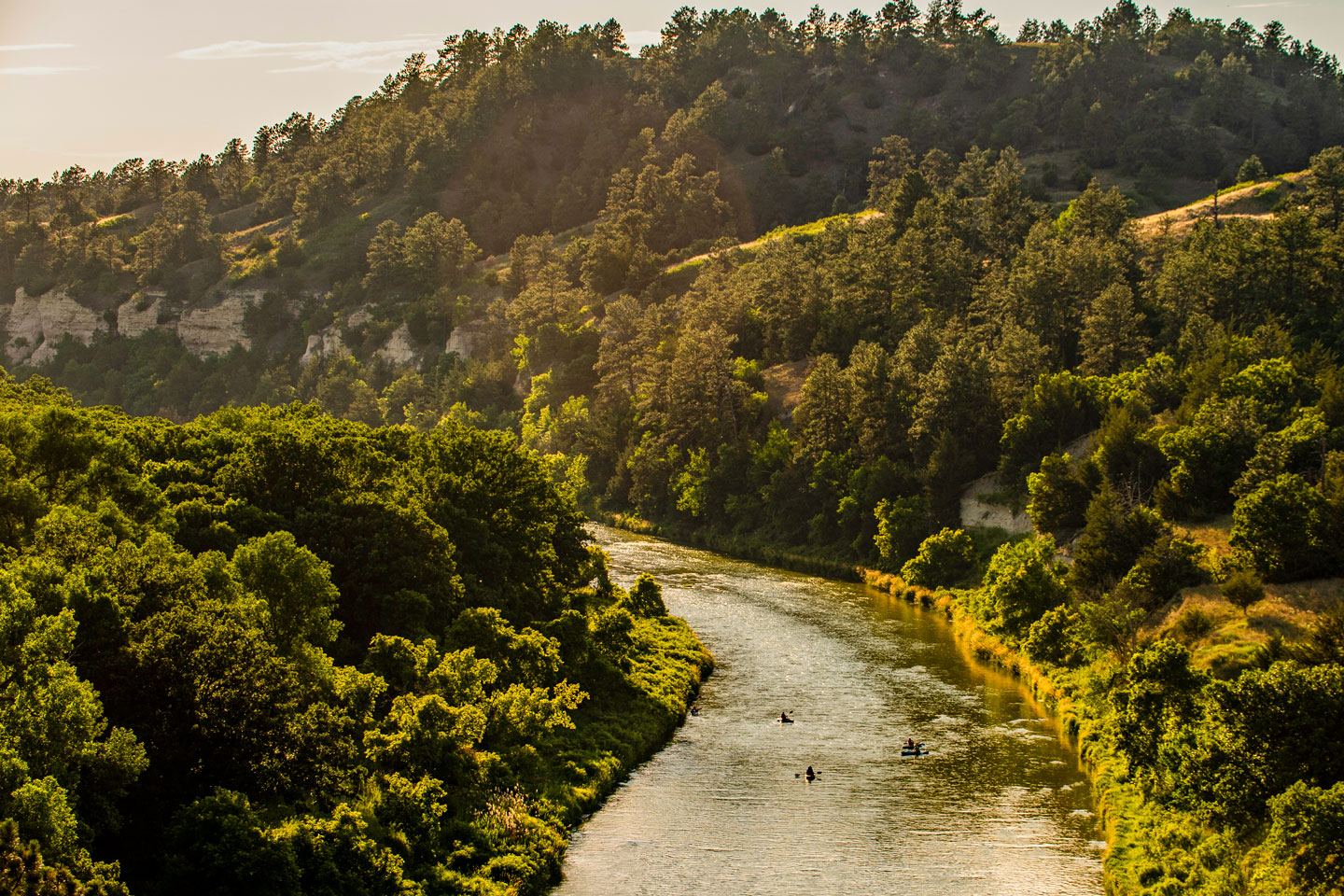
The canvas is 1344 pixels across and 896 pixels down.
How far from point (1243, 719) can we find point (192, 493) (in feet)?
167

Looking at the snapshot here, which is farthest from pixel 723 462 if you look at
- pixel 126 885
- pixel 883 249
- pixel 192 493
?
pixel 126 885

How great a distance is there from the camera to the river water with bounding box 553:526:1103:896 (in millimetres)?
47750

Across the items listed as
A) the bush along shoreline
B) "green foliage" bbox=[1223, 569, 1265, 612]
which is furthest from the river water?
"green foliage" bbox=[1223, 569, 1265, 612]

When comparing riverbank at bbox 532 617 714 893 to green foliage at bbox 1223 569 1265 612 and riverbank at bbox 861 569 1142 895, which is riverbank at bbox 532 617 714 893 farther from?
green foliage at bbox 1223 569 1265 612

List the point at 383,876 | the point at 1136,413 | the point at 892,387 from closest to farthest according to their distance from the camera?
the point at 383,876
the point at 1136,413
the point at 892,387

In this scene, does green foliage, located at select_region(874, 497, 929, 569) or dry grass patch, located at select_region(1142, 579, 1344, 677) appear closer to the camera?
dry grass patch, located at select_region(1142, 579, 1344, 677)

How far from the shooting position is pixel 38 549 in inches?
1847

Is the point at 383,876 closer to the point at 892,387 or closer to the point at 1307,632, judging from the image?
the point at 1307,632

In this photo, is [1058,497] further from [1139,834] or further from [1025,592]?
[1139,834]

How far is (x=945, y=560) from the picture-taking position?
332ft

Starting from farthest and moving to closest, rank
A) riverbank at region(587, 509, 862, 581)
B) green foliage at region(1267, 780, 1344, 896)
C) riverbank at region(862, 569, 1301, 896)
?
riverbank at region(587, 509, 862, 581) < riverbank at region(862, 569, 1301, 896) < green foliage at region(1267, 780, 1344, 896)

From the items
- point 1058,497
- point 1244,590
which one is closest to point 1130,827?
point 1244,590

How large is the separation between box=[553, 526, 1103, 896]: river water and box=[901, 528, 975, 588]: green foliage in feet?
46.0

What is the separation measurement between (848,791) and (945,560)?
47.2 meters
